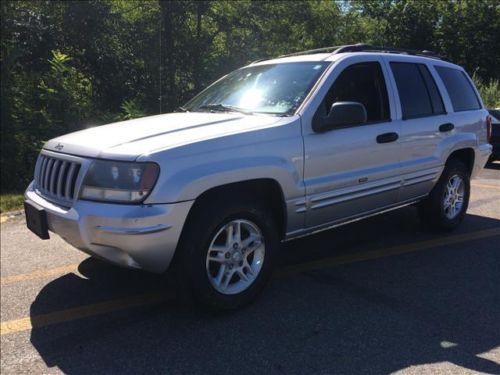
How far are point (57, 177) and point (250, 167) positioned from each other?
138 cm

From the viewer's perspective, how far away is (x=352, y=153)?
4.32 meters

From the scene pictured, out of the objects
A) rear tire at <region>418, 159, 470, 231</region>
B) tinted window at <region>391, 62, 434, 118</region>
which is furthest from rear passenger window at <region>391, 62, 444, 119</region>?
rear tire at <region>418, 159, 470, 231</region>

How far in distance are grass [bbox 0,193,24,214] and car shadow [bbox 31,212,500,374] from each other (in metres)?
3.37

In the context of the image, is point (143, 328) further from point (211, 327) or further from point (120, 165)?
point (120, 165)

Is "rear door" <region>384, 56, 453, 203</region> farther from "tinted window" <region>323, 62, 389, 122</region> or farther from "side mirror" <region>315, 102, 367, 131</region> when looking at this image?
"side mirror" <region>315, 102, 367, 131</region>

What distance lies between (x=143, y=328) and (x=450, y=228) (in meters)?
3.69

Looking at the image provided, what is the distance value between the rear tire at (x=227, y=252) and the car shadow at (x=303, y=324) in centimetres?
18

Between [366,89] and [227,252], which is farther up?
[366,89]

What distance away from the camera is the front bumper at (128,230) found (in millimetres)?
3225

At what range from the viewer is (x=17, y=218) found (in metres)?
6.99

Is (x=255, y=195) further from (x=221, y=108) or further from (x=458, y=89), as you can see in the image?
(x=458, y=89)

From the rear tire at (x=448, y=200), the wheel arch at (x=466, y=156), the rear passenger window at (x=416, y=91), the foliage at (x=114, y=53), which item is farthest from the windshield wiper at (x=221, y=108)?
the foliage at (x=114, y=53)

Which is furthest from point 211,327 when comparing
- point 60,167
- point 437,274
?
point 437,274

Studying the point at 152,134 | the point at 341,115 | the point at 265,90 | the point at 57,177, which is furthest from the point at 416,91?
the point at 57,177
